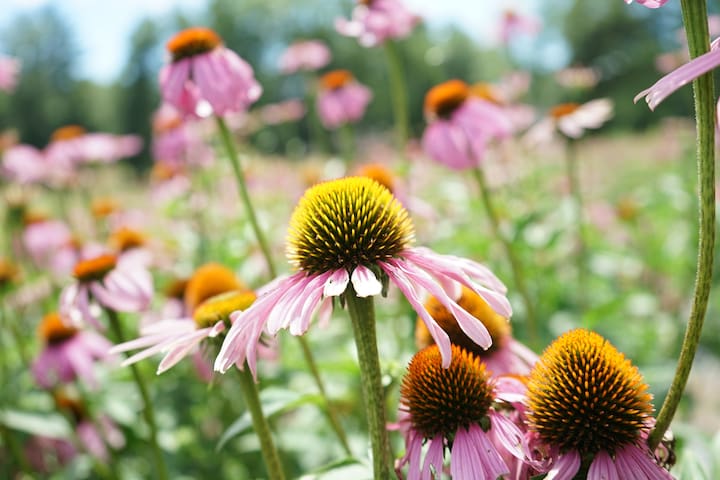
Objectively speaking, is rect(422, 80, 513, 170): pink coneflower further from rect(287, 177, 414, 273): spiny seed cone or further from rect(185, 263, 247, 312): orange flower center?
rect(287, 177, 414, 273): spiny seed cone

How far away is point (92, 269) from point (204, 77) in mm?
453

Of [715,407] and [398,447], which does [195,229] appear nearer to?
Result: [398,447]

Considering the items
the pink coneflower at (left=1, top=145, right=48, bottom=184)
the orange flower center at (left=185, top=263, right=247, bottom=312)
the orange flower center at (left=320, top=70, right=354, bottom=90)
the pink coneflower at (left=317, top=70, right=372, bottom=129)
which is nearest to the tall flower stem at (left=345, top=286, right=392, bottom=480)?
the orange flower center at (left=185, top=263, right=247, bottom=312)

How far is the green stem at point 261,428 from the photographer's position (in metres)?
0.75

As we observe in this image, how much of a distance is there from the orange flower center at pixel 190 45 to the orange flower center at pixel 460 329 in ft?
2.33

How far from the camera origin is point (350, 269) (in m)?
0.64

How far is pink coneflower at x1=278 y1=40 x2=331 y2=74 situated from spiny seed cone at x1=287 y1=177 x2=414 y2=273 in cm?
265

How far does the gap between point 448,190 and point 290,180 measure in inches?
57.5

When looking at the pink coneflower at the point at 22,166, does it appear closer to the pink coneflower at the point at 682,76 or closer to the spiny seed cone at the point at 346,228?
the spiny seed cone at the point at 346,228

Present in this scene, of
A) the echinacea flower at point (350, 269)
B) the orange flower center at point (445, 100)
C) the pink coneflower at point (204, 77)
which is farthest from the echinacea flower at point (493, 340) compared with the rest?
the orange flower center at point (445, 100)

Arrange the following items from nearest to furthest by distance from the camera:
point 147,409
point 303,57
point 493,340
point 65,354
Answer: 1. point 493,340
2. point 147,409
3. point 65,354
4. point 303,57

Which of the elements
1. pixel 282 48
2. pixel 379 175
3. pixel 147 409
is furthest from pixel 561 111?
pixel 282 48

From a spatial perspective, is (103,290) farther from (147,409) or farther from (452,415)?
(452,415)

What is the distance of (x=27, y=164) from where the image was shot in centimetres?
282
